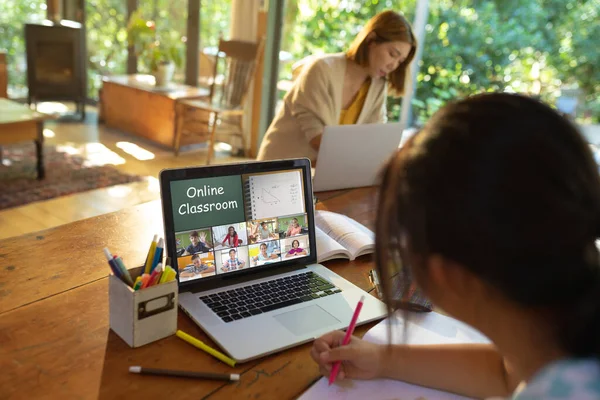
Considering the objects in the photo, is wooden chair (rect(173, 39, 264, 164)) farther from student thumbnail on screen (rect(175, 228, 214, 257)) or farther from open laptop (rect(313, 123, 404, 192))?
student thumbnail on screen (rect(175, 228, 214, 257))

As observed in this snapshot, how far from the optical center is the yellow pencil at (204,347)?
91 centimetres

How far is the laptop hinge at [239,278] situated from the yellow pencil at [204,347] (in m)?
0.13

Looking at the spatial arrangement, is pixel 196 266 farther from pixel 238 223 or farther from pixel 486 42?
pixel 486 42

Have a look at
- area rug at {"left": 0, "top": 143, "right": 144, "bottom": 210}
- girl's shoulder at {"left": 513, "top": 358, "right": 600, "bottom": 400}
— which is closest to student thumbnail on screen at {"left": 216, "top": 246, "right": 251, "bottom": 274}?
girl's shoulder at {"left": 513, "top": 358, "right": 600, "bottom": 400}

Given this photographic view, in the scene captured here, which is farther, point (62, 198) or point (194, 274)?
point (62, 198)

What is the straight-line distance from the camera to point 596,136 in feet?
11.4

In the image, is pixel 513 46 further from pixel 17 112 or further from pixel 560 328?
pixel 560 328

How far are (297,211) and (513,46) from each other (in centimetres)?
325

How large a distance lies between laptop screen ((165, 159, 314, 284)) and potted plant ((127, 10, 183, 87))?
12.9 ft

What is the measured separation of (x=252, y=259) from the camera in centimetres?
115

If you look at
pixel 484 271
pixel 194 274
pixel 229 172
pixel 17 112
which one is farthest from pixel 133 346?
pixel 17 112

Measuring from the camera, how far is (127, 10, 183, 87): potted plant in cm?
485

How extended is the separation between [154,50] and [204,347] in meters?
4.43

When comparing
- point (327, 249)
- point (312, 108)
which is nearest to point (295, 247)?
point (327, 249)
